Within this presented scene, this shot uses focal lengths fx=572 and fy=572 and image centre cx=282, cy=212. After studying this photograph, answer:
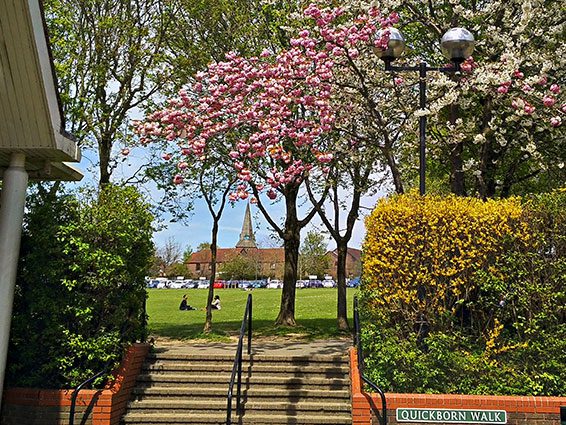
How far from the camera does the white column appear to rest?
723 cm

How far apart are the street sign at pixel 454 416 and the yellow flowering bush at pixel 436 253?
1.27 m

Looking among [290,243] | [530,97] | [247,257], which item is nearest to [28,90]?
[530,97]

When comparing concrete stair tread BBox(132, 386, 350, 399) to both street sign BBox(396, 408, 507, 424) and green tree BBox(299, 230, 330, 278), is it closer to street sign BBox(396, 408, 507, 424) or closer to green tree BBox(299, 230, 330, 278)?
street sign BBox(396, 408, 507, 424)

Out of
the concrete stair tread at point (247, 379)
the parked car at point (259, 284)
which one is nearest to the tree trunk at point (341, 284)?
the concrete stair tread at point (247, 379)

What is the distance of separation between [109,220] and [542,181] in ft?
40.3

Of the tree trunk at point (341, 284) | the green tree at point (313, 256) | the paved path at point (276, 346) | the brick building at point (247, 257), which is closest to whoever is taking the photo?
the paved path at point (276, 346)

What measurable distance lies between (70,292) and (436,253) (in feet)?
16.7

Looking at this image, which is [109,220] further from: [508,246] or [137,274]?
[508,246]

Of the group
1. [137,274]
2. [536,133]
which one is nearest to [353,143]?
[536,133]

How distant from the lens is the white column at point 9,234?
7227 mm

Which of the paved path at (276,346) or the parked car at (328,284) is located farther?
the parked car at (328,284)

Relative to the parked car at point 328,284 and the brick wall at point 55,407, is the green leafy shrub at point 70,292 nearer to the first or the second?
the brick wall at point 55,407

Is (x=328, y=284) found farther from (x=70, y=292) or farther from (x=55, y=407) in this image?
(x=55, y=407)

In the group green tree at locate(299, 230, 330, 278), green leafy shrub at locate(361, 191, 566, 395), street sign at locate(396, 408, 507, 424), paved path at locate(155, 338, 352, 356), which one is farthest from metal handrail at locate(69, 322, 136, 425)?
green tree at locate(299, 230, 330, 278)
